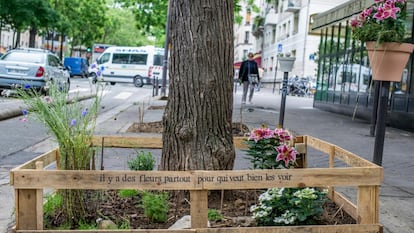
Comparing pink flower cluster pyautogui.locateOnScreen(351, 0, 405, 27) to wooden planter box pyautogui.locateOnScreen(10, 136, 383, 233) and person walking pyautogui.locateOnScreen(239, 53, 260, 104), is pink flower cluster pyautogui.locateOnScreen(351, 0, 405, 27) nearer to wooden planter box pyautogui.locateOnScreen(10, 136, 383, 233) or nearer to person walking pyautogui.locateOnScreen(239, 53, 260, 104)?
wooden planter box pyautogui.locateOnScreen(10, 136, 383, 233)

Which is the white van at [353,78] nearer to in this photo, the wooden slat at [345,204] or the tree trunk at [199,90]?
the wooden slat at [345,204]

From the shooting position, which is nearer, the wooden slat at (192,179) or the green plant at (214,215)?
the wooden slat at (192,179)

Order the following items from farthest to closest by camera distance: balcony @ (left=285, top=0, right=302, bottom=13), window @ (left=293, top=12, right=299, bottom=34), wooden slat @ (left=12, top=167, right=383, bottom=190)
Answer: window @ (left=293, top=12, right=299, bottom=34) < balcony @ (left=285, top=0, right=302, bottom=13) < wooden slat @ (left=12, top=167, right=383, bottom=190)

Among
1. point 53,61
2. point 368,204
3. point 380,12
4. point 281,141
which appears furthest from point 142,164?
point 53,61

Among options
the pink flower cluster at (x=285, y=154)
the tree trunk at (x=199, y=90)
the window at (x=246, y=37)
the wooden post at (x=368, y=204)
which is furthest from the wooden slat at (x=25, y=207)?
the window at (x=246, y=37)

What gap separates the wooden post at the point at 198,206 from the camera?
337cm

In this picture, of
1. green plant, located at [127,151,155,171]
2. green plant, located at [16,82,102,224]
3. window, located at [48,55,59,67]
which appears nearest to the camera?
green plant, located at [16,82,102,224]

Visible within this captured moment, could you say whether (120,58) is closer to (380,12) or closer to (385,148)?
(385,148)

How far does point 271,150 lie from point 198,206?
966 mm

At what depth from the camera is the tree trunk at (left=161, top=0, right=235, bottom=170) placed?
14.2 ft

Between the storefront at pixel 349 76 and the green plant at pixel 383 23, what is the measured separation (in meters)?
5.97

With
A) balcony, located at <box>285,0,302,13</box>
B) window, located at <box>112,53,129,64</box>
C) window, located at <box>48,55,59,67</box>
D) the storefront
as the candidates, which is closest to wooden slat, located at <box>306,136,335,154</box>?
the storefront

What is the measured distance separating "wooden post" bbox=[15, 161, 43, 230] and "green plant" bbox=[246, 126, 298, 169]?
A: 5.51ft

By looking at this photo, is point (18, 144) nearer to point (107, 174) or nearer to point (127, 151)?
point (127, 151)
